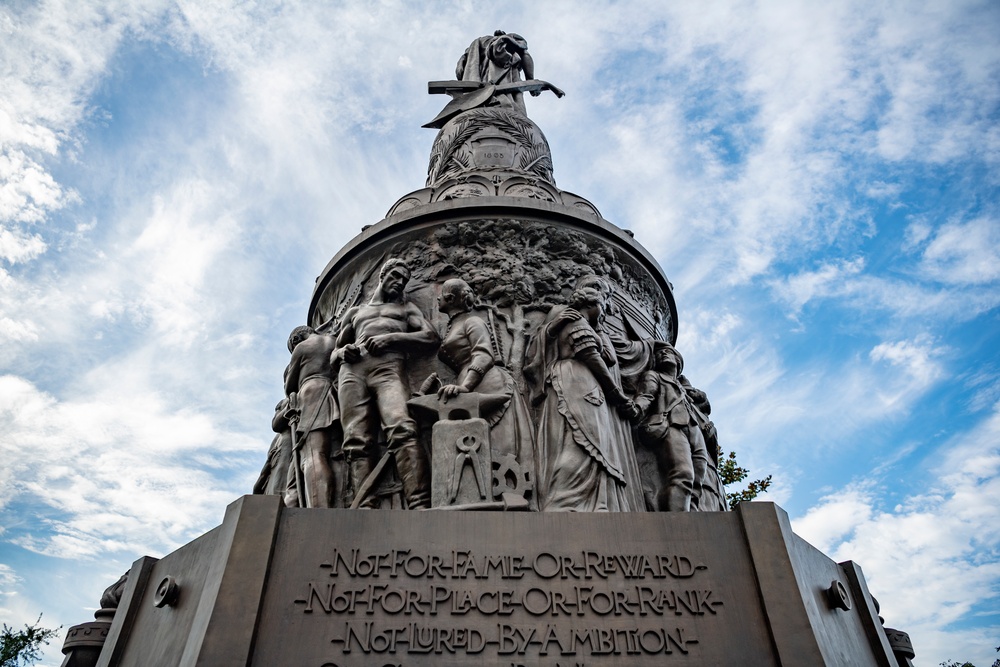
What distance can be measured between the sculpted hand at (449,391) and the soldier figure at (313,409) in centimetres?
128

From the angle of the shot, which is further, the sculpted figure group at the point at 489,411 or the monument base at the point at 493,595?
the sculpted figure group at the point at 489,411

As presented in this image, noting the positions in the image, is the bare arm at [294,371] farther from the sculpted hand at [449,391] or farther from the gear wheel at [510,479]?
the gear wheel at [510,479]

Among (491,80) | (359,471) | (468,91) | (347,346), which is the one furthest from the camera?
(491,80)

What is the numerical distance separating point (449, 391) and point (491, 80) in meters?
11.7

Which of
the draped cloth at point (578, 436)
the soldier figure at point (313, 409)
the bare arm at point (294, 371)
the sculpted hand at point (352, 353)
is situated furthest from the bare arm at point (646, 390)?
the bare arm at point (294, 371)

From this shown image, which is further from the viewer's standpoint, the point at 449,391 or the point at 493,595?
the point at 449,391

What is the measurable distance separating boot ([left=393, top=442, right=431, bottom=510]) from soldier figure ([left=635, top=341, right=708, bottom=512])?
246 cm

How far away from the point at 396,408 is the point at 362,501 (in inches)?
37.9

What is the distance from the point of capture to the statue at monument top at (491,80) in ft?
48.8

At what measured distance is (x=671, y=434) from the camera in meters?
7.95

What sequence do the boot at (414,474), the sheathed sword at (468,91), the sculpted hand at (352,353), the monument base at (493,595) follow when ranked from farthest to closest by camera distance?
the sheathed sword at (468,91) < the sculpted hand at (352,353) < the boot at (414,474) < the monument base at (493,595)

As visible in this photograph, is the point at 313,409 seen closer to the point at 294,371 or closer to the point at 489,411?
the point at 294,371

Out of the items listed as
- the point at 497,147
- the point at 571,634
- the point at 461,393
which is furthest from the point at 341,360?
the point at 497,147

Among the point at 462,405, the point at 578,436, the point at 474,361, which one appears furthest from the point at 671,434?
the point at 462,405
